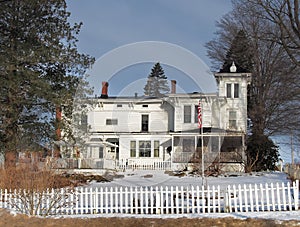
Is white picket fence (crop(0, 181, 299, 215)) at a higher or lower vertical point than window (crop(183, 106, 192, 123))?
lower

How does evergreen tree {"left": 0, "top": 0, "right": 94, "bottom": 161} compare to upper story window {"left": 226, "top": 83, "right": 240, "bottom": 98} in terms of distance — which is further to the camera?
upper story window {"left": 226, "top": 83, "right": 240, "bottom": 98}

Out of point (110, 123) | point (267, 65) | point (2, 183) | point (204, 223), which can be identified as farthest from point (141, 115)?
point (204, 223)

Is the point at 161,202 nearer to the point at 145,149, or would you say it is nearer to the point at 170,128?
the point at 145,149

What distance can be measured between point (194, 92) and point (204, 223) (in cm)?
2276

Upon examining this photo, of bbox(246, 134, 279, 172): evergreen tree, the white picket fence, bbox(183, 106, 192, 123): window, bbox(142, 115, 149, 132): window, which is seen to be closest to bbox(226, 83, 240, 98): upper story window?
bbox(183, 106, 192, 123): window

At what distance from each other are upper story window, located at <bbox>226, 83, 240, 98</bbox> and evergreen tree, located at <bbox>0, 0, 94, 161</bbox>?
46.6 ft

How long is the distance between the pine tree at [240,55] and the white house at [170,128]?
5.67 feet

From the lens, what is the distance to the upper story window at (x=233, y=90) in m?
31.6

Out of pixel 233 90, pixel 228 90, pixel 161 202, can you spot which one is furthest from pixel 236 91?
pixel 161 202

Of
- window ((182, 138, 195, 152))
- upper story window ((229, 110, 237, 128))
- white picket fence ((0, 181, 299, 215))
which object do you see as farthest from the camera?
upper story window ((229, 110, 237, 128))

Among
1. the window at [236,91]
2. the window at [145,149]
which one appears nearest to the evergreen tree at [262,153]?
the window at [236,91]

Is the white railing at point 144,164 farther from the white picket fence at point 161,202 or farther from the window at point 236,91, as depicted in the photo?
the white picket fence at point 161,202

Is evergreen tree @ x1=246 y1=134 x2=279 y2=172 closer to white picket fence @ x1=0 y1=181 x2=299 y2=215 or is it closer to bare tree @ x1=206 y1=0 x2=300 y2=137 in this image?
bare tree @ x1=206 y1=0 x2=300 y2=137

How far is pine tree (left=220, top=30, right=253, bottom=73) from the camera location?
3178 cm
